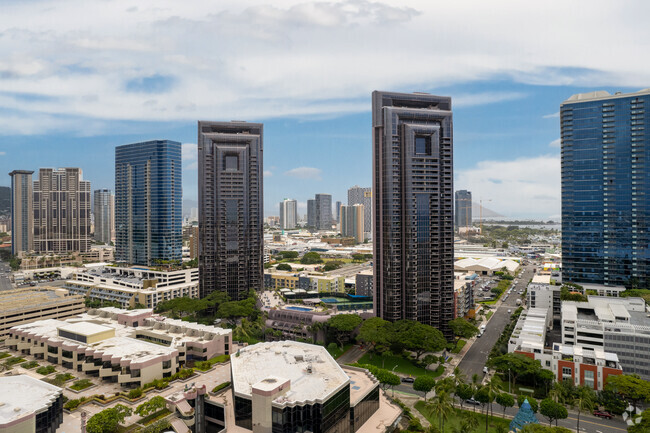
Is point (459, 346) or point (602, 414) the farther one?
point (459, 346)

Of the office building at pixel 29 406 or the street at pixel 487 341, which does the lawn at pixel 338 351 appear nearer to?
the street at pixel 487 341

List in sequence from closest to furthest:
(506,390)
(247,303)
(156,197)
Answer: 1. (506,390)
2. (247,303)
3. (156,197)

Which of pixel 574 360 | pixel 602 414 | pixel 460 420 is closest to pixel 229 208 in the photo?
pixel 460 420

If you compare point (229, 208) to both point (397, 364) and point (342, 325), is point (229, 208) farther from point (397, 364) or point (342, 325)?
point (397, 364)

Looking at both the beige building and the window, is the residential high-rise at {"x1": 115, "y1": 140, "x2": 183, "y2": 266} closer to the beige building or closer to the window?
the beige building

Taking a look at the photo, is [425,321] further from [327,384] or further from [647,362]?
[327,384]

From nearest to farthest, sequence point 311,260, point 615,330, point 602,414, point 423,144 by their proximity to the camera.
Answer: point 602,414, point 615,330, point 423,144, point 311,260

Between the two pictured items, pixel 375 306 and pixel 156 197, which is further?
pixel 156 197

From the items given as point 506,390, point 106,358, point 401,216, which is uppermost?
point 401,216

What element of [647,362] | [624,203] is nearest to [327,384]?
[647,362]
